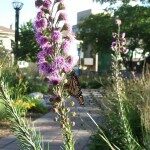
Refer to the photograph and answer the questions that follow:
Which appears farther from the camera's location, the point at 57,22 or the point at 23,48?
the point at 23,48

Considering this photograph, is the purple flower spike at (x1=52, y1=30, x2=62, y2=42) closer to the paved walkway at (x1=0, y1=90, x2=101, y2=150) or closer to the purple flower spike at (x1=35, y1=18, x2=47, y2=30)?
the purple flower spike at (x1=35, y1=18, x2=47, y2=30)

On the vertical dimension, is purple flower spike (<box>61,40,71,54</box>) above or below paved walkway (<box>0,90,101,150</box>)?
above

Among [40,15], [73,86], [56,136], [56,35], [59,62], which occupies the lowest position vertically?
[56,136]

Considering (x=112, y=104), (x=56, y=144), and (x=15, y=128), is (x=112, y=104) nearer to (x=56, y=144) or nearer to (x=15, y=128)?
(x=56, y=144)

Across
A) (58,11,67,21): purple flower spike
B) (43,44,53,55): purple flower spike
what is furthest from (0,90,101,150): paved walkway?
(43,44,53,55): purple flower spike

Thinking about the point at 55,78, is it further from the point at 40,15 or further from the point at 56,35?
the point at 40,15

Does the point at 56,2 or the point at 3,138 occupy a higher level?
the point at 56,2

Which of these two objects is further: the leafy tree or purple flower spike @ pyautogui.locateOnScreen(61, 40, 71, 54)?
the leafy tree

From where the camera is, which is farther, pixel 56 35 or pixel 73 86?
pixel 73 86

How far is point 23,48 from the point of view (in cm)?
5647

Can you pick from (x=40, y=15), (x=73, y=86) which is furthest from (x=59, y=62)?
(x=73, y=86)

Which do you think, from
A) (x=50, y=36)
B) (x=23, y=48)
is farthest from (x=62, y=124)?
(x=23, y=48)

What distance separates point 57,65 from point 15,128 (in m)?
0.46

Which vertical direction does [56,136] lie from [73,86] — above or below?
below
